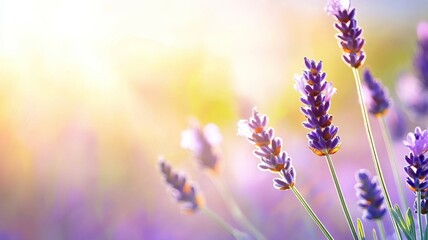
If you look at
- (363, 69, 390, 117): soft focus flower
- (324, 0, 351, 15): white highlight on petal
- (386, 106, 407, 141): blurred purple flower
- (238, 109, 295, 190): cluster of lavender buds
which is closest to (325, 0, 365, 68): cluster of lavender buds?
(324, 0, 351, 15): white highlight on petal

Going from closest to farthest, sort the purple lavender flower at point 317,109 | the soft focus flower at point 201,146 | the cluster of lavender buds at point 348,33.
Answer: the purple lavender flower at point 317,109 < the cluster of lavender buds at point 348,33 < the soft focus flower at point 201,146

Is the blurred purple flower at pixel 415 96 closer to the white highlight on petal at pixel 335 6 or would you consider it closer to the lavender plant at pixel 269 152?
the white highlight on petal at pixel 335 6

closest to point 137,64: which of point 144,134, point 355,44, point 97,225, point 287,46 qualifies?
point 144,134

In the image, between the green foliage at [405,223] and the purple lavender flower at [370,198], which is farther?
the purple lavender flower at [370,198]

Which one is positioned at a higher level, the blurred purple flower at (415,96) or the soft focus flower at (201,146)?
the soft focus flower at (201,146)

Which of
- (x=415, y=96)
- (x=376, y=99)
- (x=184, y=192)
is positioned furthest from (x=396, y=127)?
(x=184, y=192)

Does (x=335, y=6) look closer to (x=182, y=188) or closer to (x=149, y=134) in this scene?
(x=182, y=188)

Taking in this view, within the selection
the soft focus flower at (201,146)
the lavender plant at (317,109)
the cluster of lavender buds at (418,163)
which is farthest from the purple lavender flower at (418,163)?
the soft focus flower at (201,146)
